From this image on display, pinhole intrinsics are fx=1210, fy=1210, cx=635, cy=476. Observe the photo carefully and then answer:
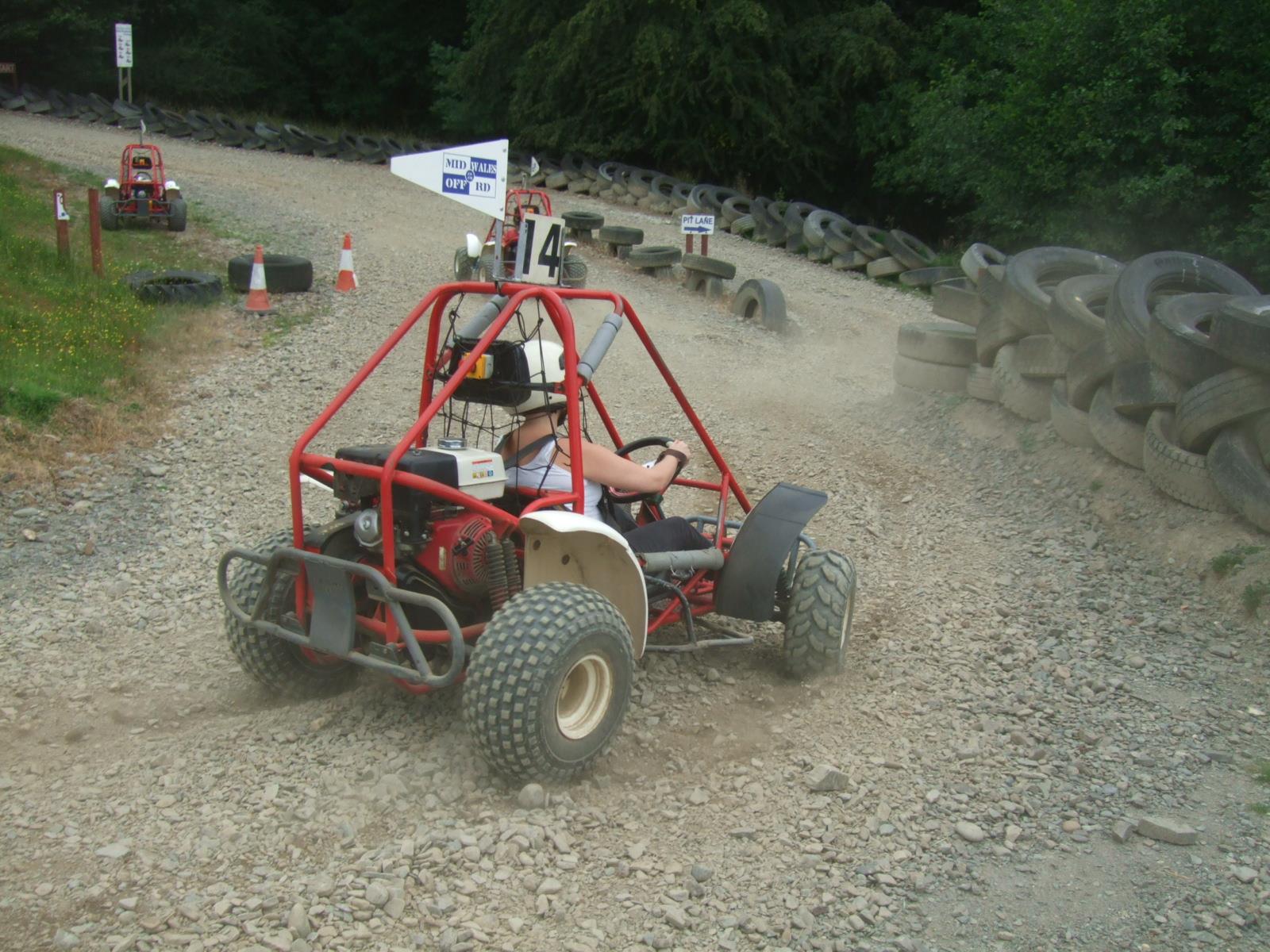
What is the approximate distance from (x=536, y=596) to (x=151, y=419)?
5128 millimetres

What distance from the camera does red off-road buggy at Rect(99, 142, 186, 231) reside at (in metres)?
14.6

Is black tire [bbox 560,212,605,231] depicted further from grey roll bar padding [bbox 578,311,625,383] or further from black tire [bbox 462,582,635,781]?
black tire [bbox 462,582,635,781]

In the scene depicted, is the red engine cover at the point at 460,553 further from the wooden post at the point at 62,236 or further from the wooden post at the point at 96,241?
the wooden post at the point at 62,236

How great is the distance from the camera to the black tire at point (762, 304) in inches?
490

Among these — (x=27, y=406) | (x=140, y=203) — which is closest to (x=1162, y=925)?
(x=27, y=406)

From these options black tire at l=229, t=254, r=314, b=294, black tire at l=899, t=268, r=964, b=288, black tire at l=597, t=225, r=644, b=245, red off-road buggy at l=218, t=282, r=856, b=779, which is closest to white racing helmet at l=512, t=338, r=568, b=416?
red off-road buggy at l=218, t=282, r=856, b=779

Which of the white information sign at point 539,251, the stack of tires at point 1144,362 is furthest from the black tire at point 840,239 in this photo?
the white information sign at point 539,251

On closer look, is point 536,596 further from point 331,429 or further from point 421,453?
point 331,429

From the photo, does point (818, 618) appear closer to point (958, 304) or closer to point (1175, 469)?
point (1175, 469)

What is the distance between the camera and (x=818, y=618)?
15.9ft

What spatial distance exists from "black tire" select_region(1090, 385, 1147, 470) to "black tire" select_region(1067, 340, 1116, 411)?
10 cm

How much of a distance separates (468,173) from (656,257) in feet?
35.2

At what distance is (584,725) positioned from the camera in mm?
3998

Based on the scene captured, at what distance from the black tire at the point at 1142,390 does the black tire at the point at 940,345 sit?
1951mm
